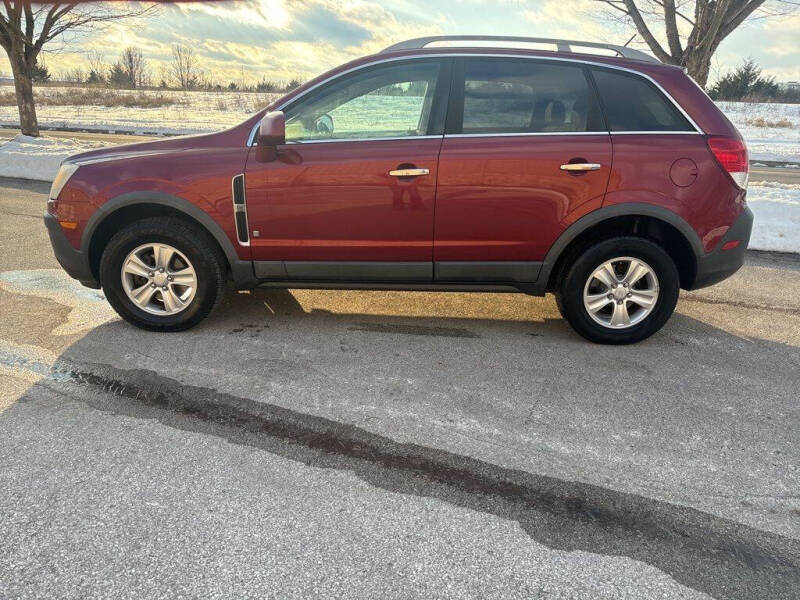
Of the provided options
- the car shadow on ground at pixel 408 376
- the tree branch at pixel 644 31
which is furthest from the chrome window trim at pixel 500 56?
the tree branch at pixel 644 31

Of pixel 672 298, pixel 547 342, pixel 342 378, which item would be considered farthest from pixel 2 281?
pixel 672 298

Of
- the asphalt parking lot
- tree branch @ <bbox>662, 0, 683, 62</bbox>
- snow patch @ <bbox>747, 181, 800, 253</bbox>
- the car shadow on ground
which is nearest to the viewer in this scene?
the asphalt parking lot

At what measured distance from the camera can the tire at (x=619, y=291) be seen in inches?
153

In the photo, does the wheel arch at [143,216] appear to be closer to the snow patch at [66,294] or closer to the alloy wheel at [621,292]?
the snow patch at [66,294]

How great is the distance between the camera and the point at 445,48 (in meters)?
3.89

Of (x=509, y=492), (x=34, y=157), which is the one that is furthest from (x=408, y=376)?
(x=34, y=157)

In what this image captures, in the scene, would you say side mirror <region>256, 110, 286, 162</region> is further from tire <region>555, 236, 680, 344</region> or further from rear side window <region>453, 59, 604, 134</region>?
tire <region>555, 236, 680, 344</region>

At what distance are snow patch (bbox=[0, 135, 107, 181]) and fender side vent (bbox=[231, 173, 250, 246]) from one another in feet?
27.4

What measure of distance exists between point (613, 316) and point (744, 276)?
2710 millimetres

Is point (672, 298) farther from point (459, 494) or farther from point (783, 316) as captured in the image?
point (459, 494)

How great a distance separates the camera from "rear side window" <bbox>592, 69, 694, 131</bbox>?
3.78m

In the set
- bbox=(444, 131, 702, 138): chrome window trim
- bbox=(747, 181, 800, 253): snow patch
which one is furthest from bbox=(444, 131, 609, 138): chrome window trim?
bbox=(747, 181, 800, 253): snow patch

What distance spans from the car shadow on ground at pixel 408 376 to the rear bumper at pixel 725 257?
495 mm

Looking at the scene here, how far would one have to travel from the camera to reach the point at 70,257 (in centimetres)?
402
